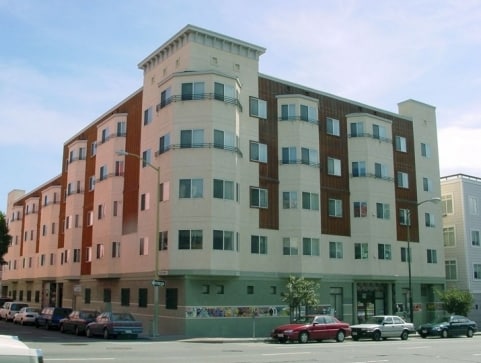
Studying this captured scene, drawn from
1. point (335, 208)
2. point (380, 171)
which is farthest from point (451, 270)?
point (335, 208)

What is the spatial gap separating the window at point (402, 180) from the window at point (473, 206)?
970 cm

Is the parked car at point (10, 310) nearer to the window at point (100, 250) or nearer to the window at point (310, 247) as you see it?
the window at point (100, 250)

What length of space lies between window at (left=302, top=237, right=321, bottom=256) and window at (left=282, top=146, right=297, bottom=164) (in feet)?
19.2

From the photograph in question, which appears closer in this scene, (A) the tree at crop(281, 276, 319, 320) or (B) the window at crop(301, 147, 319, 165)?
(A) the tree at crop(281, 276, 319, 320)

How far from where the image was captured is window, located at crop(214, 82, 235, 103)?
124ft

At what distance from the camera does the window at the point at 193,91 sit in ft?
124

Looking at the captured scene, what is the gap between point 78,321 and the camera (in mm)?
35469

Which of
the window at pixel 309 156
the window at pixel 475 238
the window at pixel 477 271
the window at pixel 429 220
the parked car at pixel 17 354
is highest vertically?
the window at pixel 309 156

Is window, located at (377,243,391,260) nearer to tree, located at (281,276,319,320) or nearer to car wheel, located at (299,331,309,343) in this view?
tree, located at (281,276,319,320)

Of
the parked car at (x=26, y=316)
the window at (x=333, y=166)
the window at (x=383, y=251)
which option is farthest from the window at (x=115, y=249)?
the window at (x=383, y=251)

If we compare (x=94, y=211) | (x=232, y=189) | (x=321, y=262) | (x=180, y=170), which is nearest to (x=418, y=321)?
(x=321, y=262)

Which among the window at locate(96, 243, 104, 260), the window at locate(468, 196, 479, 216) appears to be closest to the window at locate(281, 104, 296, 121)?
the window at locate(96, 243, 104, 260)

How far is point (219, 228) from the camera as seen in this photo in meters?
36.2

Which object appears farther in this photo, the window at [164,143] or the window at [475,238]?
the window at [475,238]
